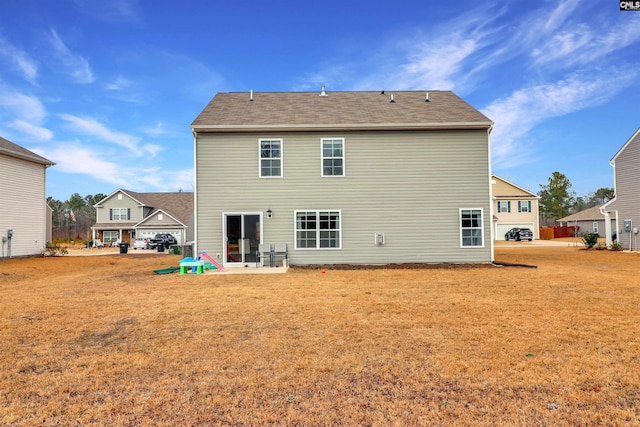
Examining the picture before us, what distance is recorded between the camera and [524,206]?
1650 inches

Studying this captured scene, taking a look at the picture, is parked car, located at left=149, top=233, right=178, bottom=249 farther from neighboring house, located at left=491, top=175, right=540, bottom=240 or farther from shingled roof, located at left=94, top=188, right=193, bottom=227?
neighboring house, located at left=491, top=175, right=540, bottom=240

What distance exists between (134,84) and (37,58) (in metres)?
4.54

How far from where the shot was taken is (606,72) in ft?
64.4

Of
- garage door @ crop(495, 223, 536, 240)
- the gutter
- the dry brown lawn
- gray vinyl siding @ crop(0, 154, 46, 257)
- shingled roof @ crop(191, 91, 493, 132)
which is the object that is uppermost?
shingled roof @ crop(191, 91, 493, 132)

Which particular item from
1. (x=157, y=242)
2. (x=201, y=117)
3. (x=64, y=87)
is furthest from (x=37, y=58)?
(x=157, y=242)

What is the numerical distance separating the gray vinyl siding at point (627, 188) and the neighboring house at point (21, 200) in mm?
36221

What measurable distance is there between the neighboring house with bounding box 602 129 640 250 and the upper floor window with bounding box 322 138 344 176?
19.7 metres

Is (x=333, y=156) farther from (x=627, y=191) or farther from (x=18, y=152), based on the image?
(x=627, y=191)

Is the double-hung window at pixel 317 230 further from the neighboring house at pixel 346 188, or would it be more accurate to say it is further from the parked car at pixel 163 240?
the parked car at pixel 163 240

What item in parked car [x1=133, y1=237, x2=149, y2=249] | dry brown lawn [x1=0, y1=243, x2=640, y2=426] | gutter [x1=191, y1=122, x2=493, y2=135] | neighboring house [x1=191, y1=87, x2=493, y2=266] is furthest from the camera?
parked car [x1=133, y1=237, x2=149, y2=249]

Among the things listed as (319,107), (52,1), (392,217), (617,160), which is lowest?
(392,217)

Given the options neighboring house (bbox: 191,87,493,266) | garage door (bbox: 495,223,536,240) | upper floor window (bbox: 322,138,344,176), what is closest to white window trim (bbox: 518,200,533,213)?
garage door (bbox: 495,223,536,240)

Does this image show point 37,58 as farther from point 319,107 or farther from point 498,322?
point 498,322

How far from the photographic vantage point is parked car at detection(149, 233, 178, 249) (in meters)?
34.3
